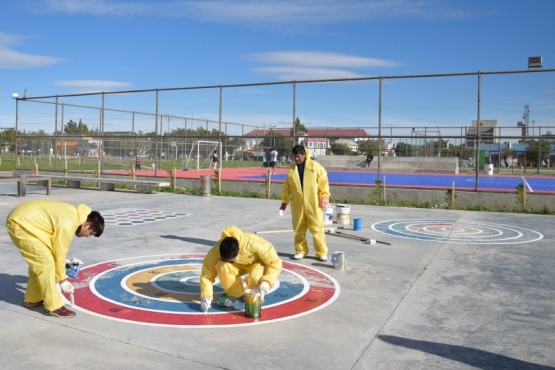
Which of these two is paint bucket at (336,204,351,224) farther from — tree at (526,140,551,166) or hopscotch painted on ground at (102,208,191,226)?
tree at (526,140,551,166)

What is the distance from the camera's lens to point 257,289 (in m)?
5.98

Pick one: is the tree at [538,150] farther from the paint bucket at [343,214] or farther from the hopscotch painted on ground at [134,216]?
the hopscotch painted on ground at [134,216]

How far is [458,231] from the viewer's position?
1231 cm

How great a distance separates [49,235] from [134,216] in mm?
8516

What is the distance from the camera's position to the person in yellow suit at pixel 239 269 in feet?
18.8

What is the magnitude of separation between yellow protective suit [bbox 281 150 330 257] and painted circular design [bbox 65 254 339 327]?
61 cm

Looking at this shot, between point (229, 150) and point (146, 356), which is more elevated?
point (229, 150)

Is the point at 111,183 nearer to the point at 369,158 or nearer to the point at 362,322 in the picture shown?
the point at 362,322

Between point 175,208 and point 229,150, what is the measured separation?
106 ft

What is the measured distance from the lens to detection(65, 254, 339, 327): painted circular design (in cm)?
563

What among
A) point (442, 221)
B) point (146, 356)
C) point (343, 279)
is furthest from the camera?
point (442, 221)

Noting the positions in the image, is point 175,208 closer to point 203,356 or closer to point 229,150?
point 203,356

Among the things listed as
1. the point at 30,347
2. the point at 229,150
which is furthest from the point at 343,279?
the point at 229,150

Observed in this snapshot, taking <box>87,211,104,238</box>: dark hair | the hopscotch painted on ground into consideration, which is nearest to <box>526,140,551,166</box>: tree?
the hopscotch painted on ground
